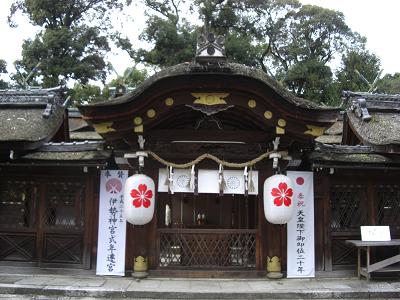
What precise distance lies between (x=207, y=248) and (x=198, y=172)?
182cm

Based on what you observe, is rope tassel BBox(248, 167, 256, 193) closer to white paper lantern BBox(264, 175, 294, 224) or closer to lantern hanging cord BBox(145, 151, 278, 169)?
lantern hanging cord BBox(145, 151, 278, 169)

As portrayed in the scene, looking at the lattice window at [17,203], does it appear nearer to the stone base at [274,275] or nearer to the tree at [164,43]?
the stone base at [274,275]

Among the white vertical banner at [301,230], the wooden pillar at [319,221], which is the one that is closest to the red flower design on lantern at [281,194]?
the white vertical banner at [301,230]

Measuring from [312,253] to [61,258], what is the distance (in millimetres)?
6130

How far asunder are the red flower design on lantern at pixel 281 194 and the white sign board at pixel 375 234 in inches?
79.9

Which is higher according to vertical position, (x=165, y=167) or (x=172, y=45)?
(x=172, y=45)

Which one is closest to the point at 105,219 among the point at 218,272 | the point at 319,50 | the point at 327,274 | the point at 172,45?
the point at 218,272

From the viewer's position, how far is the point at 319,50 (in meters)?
41.2

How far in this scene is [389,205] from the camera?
34.9 ft

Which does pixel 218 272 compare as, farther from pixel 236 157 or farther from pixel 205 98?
pixel 205 98

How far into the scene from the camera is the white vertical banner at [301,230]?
32.8ft

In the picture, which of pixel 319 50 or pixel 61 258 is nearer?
pixel 61 258

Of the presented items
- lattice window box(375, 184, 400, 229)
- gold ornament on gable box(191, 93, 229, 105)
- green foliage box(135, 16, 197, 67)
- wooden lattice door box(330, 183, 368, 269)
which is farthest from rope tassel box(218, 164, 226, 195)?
green foliage box(135, 16, 197, 67)

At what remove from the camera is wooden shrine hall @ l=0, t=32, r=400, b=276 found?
9.29 metres
